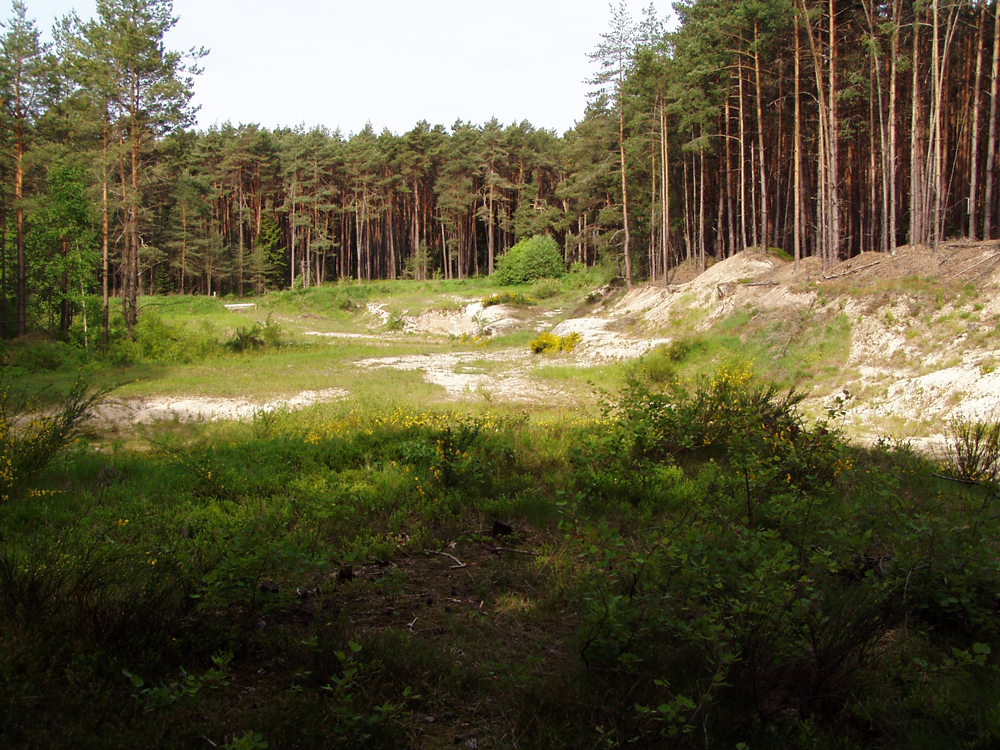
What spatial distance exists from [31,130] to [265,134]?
3967 cm

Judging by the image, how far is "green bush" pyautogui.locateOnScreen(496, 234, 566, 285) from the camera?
47844 mm

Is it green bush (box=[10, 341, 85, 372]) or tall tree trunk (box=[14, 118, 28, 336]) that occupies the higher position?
tall tree trunk (box=[14, 118, 28, 336])

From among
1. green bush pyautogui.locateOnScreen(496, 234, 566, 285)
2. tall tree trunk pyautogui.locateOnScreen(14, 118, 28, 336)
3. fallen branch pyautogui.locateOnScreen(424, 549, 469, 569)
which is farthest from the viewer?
green bush pyautogui.locateOnScreen(496, 234, 566, 285)

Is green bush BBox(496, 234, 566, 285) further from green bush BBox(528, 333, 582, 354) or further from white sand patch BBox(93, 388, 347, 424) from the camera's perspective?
white sand patch BBox(93, 388, 347, 424)

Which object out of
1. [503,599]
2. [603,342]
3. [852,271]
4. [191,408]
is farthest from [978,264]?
[191,408]

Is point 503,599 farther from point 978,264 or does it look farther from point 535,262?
point 535,262

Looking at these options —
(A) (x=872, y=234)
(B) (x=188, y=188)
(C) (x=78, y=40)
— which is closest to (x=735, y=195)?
(A) (x=872, y=234)

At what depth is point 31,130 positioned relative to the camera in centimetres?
2530

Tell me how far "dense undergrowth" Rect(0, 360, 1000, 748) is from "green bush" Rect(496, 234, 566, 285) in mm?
42679

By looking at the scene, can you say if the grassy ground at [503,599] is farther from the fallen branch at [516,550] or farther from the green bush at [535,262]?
the green bush at [535,262]

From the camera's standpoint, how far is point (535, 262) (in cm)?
4784

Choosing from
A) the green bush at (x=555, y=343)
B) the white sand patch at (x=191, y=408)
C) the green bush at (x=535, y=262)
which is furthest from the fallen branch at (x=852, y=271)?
the green bush at (x=535, y=262)

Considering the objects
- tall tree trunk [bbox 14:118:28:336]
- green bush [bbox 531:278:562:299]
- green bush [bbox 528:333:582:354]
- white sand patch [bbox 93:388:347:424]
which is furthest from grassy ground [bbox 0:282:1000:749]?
green bush [bbox 531:278:562:299]

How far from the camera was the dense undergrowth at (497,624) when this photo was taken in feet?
9.02
